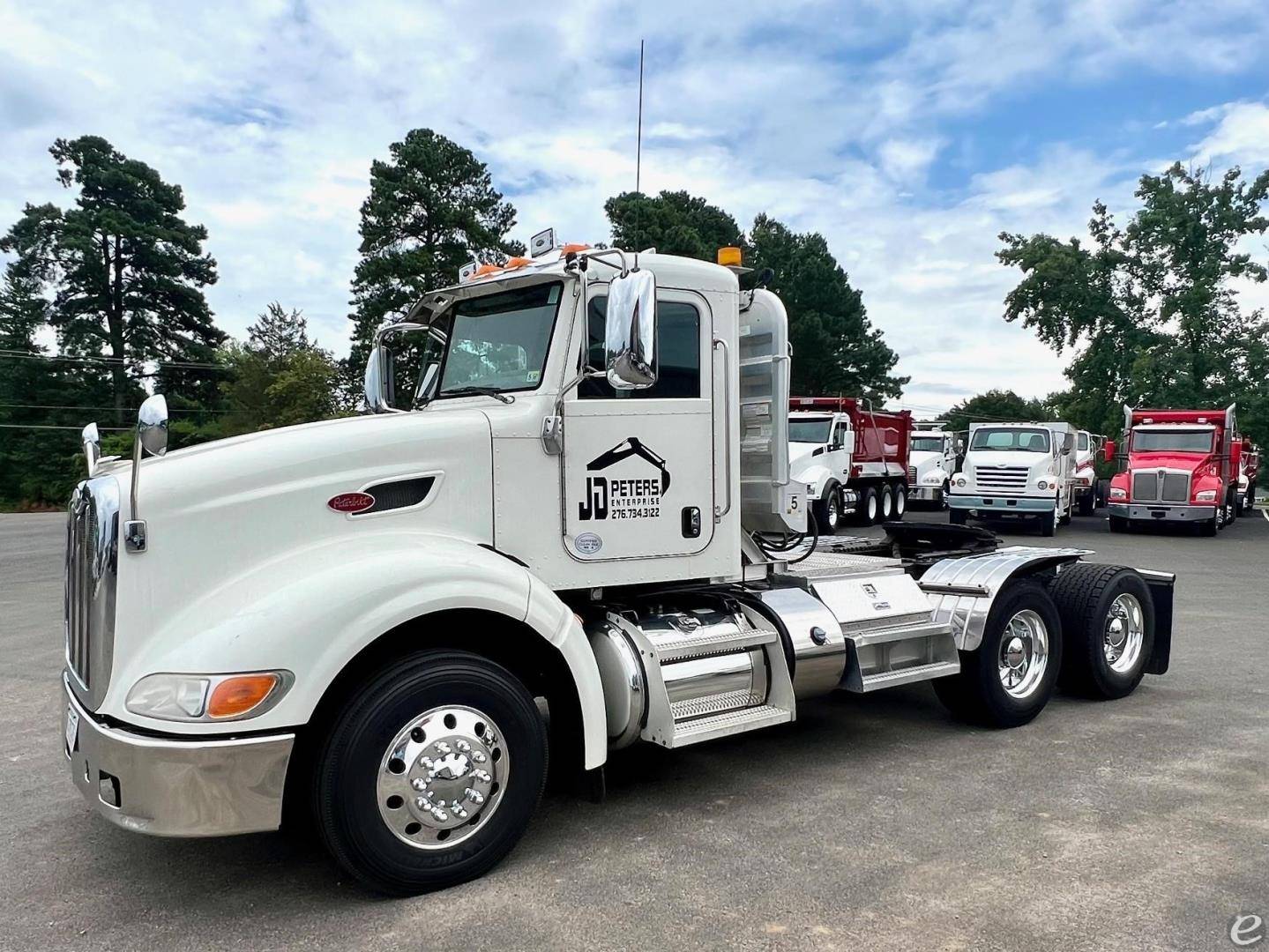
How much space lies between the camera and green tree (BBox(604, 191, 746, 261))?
3381 cm

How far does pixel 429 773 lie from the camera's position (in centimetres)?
375

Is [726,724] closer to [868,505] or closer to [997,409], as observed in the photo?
[868,505]

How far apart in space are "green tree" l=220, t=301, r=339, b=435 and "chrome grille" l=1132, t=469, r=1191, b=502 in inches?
1160

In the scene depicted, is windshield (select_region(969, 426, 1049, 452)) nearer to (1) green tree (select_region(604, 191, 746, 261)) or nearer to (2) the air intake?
(1) green tree (select_region(604, 191, 746, 261))

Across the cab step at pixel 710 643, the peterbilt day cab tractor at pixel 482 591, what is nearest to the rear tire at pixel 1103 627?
the peterbilt day cab tractor at pixel 482 591

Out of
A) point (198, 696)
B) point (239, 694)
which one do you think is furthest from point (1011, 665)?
point (198, 696)

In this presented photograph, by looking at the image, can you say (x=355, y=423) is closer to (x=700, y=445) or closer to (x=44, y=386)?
(x=700, y=445)

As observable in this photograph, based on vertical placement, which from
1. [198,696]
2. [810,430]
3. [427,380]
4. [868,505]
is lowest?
[868,505]

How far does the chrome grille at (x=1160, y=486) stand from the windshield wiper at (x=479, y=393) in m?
20.8

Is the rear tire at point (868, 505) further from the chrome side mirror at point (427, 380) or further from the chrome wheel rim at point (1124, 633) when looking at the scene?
the chrome side mirror at point (427, 380)

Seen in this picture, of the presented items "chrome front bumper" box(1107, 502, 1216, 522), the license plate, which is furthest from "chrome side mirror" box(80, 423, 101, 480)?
"chrome front bumper" box(1107, 502, 1216, 522)

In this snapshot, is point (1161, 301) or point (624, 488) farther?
point (1161, 301)

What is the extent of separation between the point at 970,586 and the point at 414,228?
35905mm

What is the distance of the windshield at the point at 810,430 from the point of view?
21434mm
